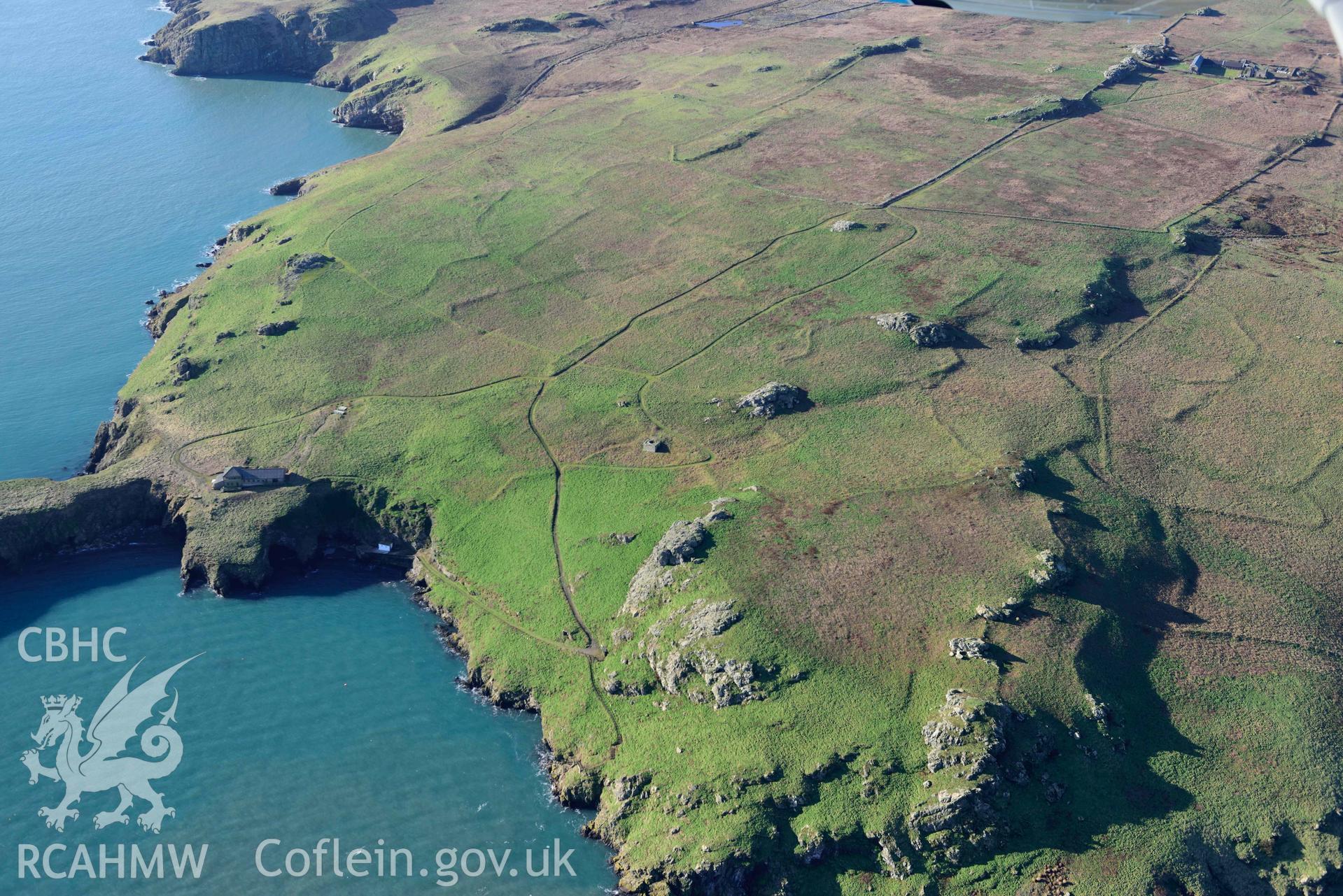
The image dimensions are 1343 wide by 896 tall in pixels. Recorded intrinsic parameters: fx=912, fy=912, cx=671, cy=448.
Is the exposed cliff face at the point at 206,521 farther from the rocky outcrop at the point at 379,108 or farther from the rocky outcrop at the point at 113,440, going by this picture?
the rocky outcrop at the point at 379,108

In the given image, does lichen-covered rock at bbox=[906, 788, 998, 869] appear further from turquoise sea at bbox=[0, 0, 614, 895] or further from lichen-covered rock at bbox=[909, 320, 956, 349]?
lichen-covered rock at bbox=[909, 320, 956, 349]

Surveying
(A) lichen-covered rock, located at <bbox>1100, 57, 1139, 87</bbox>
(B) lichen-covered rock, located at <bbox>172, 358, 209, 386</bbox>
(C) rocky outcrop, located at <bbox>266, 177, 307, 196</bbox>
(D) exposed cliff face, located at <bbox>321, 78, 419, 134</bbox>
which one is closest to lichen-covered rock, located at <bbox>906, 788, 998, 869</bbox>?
(B) lichen-covered rock, located at <bbox>172, 358, 209, 386</bbox>

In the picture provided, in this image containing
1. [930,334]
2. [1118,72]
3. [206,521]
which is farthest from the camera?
[1118,72]

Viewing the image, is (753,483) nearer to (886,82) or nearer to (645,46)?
(886,82)

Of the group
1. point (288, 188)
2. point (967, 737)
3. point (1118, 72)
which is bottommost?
point (967, 737)

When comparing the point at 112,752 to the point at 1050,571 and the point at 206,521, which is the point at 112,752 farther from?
the point at 1050,571

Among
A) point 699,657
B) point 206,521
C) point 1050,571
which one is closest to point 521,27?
point 206,521
